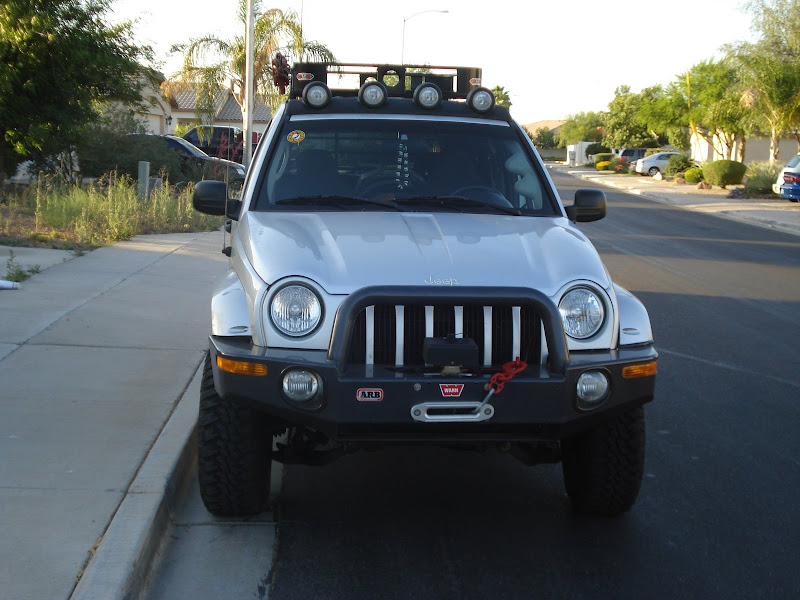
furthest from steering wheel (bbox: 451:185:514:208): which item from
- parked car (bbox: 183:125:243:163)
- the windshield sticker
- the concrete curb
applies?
parked car (bbox: 183:125:243:163)

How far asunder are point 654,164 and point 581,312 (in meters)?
51.8

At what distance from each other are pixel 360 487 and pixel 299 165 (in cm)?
182

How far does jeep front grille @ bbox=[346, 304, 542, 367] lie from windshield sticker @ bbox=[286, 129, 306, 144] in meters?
1.81

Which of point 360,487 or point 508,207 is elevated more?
point 508,207

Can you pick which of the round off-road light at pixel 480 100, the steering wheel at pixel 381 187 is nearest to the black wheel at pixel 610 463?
the steering wheel at pixel 381 187

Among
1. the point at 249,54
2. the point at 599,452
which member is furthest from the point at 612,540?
the point at 249,54

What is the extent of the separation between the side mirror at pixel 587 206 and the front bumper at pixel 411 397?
1.63 metres

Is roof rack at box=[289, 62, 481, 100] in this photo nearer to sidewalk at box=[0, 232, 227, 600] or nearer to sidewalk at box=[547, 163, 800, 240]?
sidewalk at box=[0, 232, 227, 600]

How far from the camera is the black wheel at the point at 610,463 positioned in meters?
4.16

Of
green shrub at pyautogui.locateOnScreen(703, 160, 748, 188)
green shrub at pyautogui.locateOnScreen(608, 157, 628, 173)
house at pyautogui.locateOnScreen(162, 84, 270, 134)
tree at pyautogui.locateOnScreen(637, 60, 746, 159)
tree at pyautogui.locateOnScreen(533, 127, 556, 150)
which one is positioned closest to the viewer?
green shrub at pyautogui.locateOnScreen(703, 160, 748, 188)

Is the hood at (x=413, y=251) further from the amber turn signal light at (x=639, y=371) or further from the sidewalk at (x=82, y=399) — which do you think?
the sidewalk at (x=82, y=399)

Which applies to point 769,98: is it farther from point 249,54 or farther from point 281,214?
point 281,214

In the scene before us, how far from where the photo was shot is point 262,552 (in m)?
4.03

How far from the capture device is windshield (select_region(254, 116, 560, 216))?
498 centimetres
